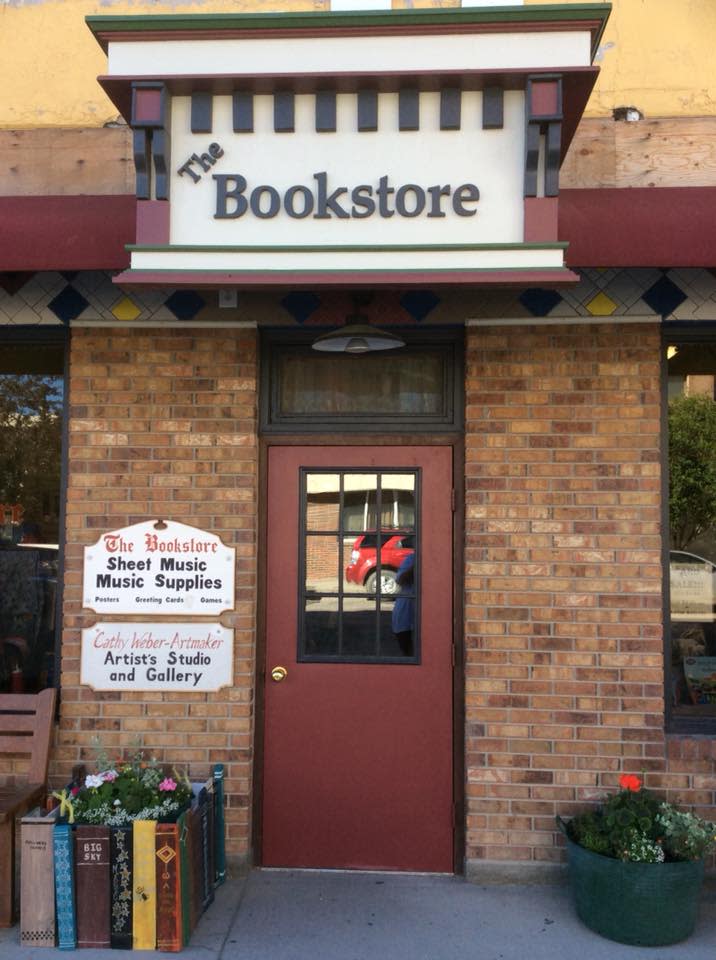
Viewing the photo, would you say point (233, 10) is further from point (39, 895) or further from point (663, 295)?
point (39, 895)

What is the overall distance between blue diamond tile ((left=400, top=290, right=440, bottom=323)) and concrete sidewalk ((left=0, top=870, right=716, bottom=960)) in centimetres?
300

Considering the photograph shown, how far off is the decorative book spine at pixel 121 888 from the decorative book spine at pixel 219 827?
1.89 ft

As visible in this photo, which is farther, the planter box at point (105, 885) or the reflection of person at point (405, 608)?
the reflection of person at point (405, 608)

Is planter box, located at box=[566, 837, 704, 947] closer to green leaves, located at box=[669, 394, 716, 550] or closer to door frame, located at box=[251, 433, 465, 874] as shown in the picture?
door frame, located at box=[251, 433, 465, 874]

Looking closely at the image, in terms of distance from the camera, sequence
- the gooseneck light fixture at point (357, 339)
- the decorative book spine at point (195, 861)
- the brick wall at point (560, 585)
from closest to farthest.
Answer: the decorative book spine at point (195, 861), the gooseneck light fixture at point (357, 339), the brick wall at point (560, 585)

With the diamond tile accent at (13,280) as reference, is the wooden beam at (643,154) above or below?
above

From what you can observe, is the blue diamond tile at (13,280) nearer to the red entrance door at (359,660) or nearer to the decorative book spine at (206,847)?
the red entrance door at (359,660)

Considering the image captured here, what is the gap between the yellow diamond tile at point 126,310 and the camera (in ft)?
15.3

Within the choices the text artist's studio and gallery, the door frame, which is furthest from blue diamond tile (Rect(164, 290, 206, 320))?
the door frame

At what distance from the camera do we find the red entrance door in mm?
4551

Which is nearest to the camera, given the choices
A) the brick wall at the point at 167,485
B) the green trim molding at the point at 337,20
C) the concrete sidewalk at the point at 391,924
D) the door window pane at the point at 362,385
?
the green trim molding at the point at 337,20

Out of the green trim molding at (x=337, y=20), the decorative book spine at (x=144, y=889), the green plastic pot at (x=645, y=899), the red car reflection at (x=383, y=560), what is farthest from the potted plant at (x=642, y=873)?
the green trim molding at (x=337, y=20)

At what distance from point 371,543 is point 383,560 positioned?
0.37 feet

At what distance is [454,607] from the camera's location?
460cm
